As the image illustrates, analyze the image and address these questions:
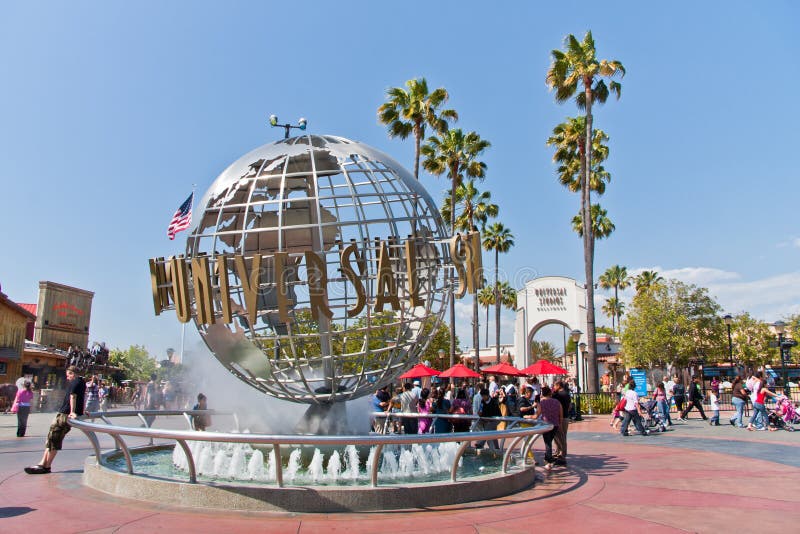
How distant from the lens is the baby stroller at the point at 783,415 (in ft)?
57.6

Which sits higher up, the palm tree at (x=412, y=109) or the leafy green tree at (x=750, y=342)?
the palm tree at (x=412, y=109)

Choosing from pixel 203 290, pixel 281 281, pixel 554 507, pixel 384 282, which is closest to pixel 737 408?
pixel 554 507

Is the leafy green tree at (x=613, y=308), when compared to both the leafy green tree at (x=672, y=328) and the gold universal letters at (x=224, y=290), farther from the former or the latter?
the gold universal letters at (x=224, y=290)

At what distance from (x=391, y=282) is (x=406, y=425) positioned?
505cm

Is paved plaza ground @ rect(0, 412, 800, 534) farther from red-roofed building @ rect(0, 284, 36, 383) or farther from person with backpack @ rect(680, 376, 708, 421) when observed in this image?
red-roofed building @ rect(0, 284, 36, 383)

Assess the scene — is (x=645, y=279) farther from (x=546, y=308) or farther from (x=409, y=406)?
(x=409, y=406)

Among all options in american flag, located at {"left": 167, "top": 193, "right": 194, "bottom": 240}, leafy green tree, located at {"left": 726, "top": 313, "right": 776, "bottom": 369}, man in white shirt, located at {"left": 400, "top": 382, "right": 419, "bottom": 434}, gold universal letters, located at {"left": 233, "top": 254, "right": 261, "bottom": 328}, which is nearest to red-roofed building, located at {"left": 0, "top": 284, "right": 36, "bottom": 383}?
american flag, located at {"left": 167, "top": 193, "right": 194, "bottom": 240}

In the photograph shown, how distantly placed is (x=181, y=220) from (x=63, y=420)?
13.3 metres

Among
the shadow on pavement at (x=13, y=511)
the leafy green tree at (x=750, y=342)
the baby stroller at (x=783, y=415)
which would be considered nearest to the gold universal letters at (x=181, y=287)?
the shadow on pavement at (x=13, y=511)

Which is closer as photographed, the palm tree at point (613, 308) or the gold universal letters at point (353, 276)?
the gold universal letters at point (353, 276)

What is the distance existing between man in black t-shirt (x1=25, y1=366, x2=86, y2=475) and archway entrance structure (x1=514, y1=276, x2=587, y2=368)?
34.9m

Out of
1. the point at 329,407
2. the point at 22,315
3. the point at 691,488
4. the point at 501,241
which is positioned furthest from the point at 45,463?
the point at 501,241

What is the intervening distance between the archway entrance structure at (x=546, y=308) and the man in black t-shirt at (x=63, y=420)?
34899mm

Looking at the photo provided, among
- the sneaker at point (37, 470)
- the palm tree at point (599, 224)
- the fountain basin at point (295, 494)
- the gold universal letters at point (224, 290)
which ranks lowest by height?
the sneaker at point (37, 470)
